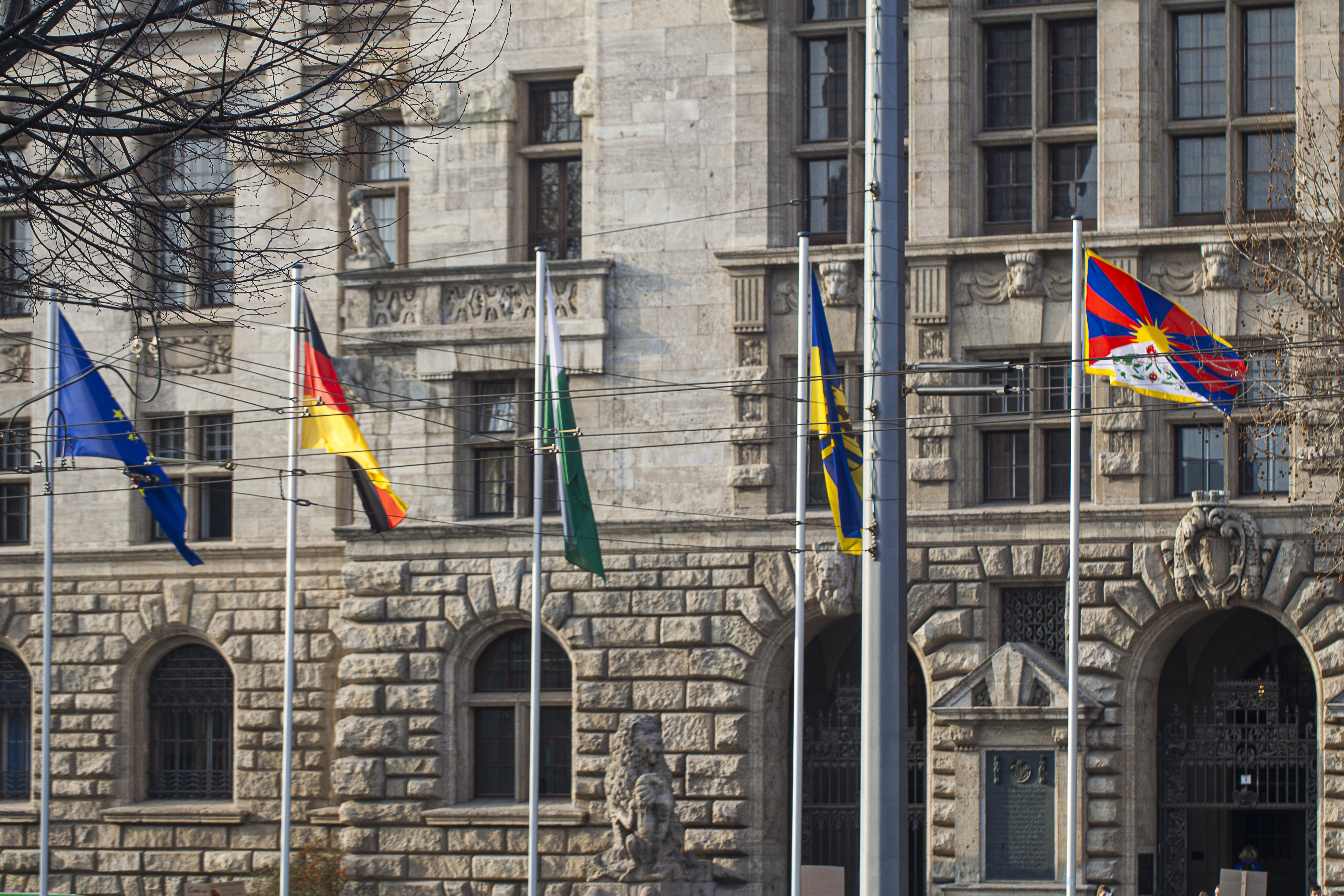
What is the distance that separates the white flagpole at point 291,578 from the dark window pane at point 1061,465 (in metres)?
10.7

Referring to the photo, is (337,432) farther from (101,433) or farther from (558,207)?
(558,207)

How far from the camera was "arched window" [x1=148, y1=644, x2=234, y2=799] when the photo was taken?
108ft

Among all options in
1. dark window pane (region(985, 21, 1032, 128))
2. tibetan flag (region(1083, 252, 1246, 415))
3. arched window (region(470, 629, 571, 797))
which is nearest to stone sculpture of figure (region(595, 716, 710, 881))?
arched window (region(470, 629, 571, 797))

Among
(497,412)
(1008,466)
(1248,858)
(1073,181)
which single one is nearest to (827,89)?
(1073,181)

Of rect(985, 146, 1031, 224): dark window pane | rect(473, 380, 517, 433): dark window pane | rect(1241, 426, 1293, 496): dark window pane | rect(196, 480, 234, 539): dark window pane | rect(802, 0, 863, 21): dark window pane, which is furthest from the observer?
rect(196, 480, 234, 539): dark window pane

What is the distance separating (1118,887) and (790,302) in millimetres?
9375

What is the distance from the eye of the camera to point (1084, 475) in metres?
28.6

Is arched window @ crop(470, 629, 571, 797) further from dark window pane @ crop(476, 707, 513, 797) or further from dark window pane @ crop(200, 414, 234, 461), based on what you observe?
dark window pane @ crop(200, 414, 234, 461)

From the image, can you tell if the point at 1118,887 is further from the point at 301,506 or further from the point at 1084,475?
the point at 301,506

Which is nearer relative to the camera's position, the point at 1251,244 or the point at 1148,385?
the point at 1148,385

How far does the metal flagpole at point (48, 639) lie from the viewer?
30.3m

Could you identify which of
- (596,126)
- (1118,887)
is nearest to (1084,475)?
(1118,887)

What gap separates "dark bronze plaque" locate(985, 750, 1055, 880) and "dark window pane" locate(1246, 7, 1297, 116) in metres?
9.43

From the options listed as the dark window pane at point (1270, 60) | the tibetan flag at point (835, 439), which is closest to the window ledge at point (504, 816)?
the tibetan flag at point (835, 439)
